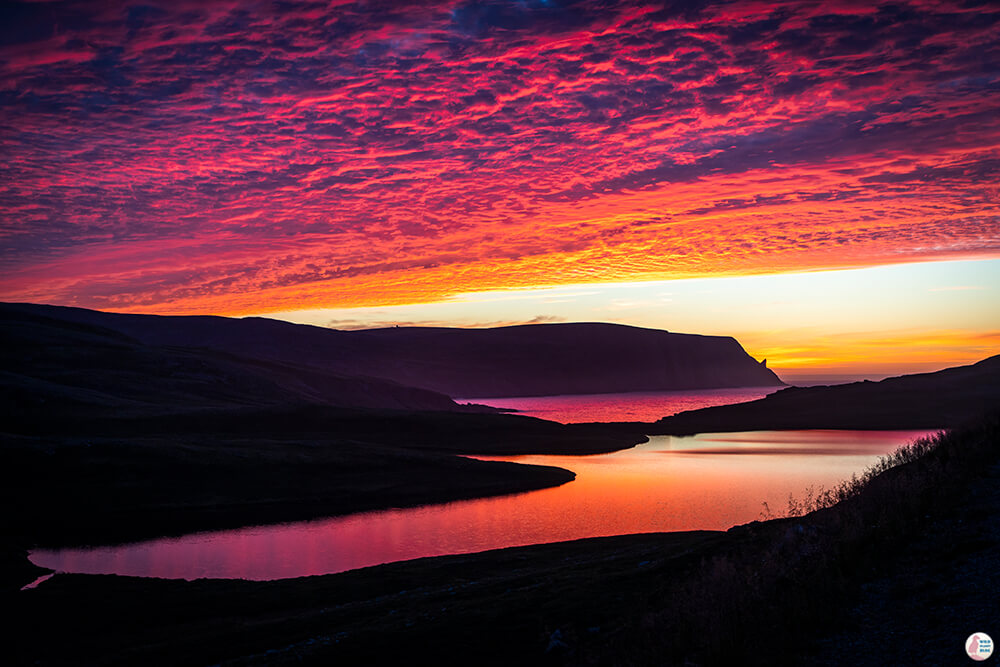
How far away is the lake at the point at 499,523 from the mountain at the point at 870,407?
4708cm

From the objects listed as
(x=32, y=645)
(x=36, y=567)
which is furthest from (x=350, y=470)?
(x=32, y=645)

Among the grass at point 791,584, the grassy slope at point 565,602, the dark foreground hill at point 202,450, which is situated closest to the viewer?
the grass at point 791,584

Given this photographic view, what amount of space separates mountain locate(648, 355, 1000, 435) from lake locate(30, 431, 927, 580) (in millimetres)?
47083

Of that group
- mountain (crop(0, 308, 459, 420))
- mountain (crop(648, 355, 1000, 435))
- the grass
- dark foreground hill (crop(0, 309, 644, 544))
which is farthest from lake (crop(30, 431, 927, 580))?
mountain (crop(0, 308, 459, 420))

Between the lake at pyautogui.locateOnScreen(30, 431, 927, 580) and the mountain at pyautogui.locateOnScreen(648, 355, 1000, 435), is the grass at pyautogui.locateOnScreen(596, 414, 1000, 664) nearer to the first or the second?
the lake at pyautogui.locateOnScreen(30, 431, 927, 580)

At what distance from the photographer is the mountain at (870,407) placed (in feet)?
440

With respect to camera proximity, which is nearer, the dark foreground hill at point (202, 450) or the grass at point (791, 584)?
the grass at point (791, 584)

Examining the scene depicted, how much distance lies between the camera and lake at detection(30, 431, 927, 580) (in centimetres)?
4797

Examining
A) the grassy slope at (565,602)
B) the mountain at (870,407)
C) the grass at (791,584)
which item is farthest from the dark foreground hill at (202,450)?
the grass at (791,584)

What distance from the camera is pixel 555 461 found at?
10394 centimetres

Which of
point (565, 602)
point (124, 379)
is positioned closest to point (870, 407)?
point (565, 602)

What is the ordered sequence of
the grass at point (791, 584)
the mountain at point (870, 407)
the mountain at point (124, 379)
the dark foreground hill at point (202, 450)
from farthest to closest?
the mountain at point (870, 407), the mountain at point (124, 379), the dark foreground hill at point (202, 450), the grass at point (791, 584)

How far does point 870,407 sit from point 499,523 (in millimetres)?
112594

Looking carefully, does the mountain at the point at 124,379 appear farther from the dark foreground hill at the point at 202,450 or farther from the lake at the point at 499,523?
the lake at the point at 499,523
